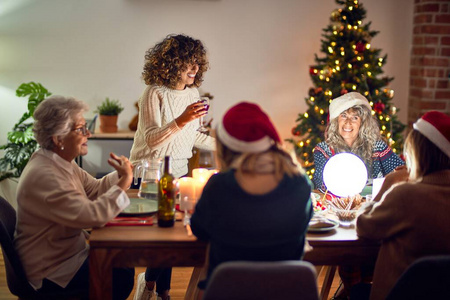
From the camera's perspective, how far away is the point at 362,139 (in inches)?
125

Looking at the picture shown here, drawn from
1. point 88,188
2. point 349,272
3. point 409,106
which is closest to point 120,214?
point 88,188

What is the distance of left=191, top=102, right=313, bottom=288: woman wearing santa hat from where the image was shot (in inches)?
70.8

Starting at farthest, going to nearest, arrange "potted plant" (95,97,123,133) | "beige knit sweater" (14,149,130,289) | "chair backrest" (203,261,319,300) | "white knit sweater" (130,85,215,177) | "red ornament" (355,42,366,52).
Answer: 1. "potted plant" (95,97,123,133)
2. "red ornament" (355,42,366,52)
3. "white knit sweater" (130,85,215,177)
4. "beige knit sweater" (14,149,130,289)
5. "chair backrest" (203,261,319,300)

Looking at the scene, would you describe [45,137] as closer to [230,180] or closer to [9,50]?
[230,180]

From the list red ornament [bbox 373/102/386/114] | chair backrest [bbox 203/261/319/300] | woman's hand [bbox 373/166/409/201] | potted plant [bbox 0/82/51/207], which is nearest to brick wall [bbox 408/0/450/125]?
red ornament [bbox 373/102/386/114]

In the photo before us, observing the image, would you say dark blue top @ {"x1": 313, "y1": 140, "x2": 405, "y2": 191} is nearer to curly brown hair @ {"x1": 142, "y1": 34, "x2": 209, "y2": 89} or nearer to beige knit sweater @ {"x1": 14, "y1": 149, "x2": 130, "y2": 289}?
curly brown hair @ {"x1": 142, "y1": 34, "x2": 209, "y2": 89}

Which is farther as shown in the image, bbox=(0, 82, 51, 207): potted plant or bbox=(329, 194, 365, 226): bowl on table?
bbox=(0, 82, 51, 207): potted plant

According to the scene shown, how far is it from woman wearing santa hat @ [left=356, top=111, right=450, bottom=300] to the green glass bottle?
73cm

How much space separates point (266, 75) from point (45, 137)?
10.4ft

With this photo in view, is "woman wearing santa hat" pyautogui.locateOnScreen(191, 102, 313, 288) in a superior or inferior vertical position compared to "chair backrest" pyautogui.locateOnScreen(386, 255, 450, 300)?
superior

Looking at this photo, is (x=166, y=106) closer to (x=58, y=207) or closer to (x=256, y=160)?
(x=58, y=207)

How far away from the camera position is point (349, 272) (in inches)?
113

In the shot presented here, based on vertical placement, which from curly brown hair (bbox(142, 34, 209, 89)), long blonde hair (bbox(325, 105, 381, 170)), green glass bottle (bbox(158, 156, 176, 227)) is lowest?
green glass bottle (bbox(158, 156, 176, 227))

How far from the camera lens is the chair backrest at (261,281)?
1646 millimetres
